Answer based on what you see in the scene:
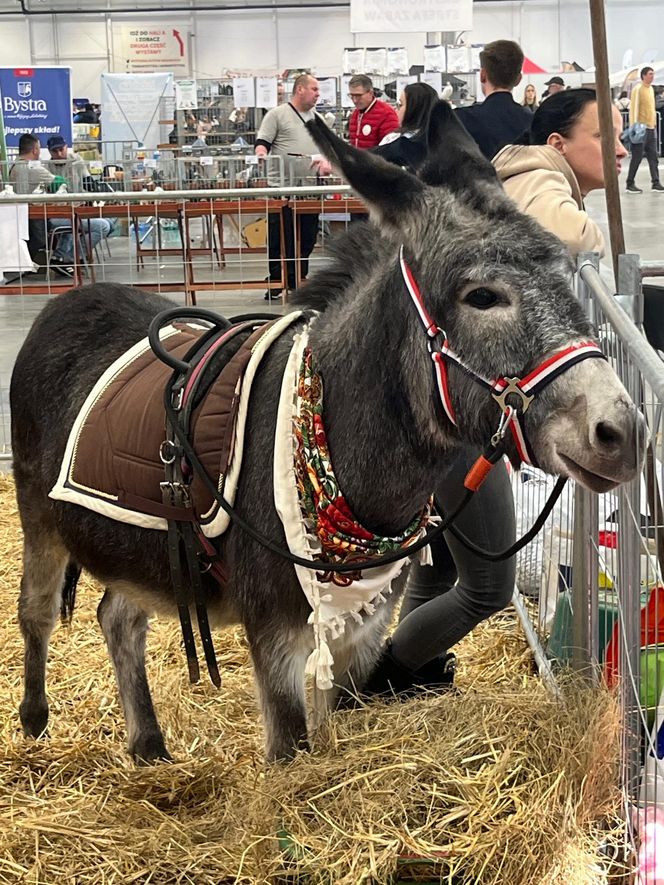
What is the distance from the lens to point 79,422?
267 cm

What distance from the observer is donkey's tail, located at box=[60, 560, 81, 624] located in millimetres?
3199

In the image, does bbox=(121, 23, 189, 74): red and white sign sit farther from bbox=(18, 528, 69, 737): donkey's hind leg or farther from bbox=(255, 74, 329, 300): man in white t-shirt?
bbox=(18, 528, 69, 737): donkey's hind leg

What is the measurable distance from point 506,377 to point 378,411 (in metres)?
0.34

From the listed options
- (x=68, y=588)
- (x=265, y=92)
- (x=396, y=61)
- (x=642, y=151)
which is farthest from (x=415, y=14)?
(x=642, y=151)

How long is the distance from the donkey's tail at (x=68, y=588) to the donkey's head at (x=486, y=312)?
157 centimetres

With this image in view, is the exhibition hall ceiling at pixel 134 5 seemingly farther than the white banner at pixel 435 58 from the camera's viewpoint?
Yes

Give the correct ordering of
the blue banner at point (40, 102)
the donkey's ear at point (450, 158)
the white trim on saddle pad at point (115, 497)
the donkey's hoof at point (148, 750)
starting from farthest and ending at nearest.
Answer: the blue banner at point (40, 102) < the donkey's hoof at point (148, 750) < the white trim on saddle pad at point (115, 497) < the donkey's ear at point (450, 158)

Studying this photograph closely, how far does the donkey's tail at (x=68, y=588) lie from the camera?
3199 mm

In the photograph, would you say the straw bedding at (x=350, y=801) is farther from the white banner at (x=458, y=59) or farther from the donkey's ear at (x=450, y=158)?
the white banner at (x=458, y=59)

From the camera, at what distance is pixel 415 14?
598 cm

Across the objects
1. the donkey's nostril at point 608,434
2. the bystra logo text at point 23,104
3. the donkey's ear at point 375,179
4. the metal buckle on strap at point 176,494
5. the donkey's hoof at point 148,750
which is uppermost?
the bystra logo text at point 23,104

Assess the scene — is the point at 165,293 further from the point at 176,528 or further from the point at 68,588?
the point at 176,528

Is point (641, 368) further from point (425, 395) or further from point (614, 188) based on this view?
point (614, 188)

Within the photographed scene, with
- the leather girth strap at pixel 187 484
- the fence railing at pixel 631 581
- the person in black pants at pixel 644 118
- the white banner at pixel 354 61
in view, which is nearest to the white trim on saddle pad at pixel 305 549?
the leather girth strap at pixel 187 484
